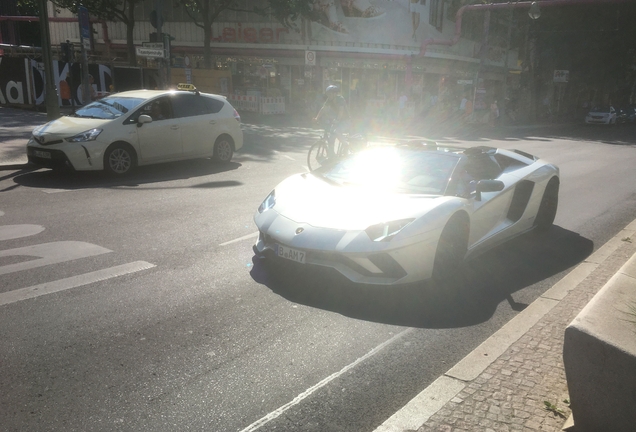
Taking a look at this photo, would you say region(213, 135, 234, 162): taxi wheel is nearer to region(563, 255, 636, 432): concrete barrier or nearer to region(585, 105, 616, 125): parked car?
region(563, 255, 636, 432): concrete barrier

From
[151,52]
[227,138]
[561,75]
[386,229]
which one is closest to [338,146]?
[227,138]

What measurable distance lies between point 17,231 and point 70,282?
7.51ft

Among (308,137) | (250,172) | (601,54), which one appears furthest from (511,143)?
(601,54)

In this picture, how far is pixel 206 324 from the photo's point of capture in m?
4.66

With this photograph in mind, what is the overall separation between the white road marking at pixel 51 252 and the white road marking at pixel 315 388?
3477mm

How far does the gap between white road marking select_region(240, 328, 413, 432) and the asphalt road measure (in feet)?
0.04

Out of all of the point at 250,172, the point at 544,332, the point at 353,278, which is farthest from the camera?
the point at 250,172

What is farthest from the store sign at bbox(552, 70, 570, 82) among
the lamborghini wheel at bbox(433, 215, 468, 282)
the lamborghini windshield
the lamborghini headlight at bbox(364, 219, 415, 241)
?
the lamborghini headlight at bbox(364, 219, 415, 241)

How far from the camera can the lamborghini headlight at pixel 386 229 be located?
5.21m

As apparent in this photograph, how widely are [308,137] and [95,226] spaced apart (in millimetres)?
14891

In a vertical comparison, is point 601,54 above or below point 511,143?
Result: above

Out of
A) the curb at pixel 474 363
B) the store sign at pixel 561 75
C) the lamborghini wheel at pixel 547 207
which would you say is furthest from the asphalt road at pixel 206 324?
the store sign at pixel 561 75

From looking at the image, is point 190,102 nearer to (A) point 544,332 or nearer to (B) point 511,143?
(A) point 544,332

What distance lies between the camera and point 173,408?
346cm
